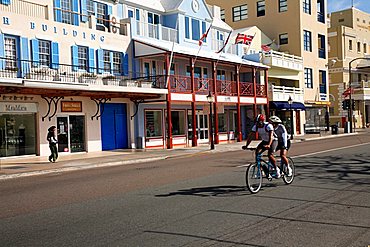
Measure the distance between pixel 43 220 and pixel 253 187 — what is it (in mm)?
4651

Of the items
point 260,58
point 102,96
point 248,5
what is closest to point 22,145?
point 102,96

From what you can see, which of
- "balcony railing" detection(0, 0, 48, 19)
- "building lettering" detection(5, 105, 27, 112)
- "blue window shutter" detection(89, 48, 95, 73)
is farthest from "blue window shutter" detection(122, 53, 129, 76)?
"building lettering" detection(5, 105, 27, 112)

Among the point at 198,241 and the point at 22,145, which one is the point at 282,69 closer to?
the point at 22,145

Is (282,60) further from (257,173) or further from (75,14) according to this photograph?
(257,173)

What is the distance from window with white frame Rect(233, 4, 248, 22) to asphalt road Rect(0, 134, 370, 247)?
3960 centimetres

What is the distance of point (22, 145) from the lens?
2244cm

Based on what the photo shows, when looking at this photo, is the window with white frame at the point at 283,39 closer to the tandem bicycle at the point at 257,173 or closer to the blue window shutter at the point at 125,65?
the blue window shutter at the point at 125,65

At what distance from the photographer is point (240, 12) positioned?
5178cm

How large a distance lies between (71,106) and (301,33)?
94.3ft

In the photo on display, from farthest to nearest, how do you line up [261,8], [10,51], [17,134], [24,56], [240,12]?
[240,12] < [261,8] < [17,134] < [24,56] < [10,51]

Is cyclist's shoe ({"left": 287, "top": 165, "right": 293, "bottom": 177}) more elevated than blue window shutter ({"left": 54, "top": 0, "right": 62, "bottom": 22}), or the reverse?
blue window shutter ({"left": 54, "top": 0, "right": 62, "bottom": 22})

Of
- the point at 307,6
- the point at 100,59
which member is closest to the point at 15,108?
the point at 100,59

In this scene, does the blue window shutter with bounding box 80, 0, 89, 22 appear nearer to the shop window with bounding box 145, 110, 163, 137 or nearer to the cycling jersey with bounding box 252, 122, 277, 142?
the shop window with bounding box 145, 110, 163, 137

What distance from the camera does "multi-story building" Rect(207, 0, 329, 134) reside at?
46.0 m
